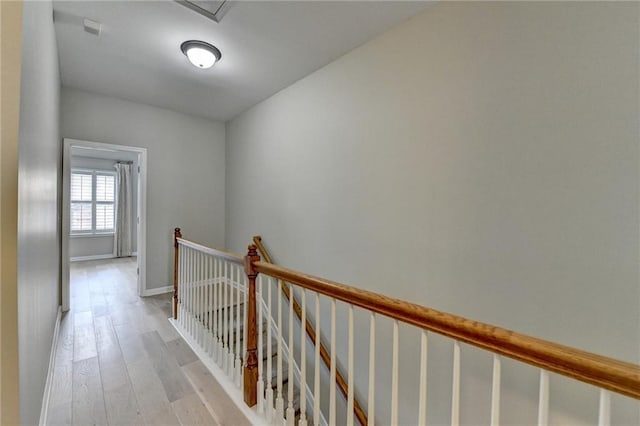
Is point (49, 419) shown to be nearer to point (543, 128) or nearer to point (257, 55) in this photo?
point (257, 55)

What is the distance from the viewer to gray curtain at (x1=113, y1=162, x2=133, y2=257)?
6289 millimetres

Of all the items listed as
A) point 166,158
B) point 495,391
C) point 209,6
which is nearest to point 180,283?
point 166,158

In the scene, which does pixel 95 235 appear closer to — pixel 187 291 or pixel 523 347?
pixel 187 291

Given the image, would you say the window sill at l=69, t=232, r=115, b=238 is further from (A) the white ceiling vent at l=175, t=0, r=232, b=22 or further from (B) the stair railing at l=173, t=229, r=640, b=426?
(A) the white ceiling vent at l=175, t=0, r=232, b=22

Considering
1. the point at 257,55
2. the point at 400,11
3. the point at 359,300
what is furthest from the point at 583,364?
the point at 257,55

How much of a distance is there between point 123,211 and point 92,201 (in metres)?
0.73

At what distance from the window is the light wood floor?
4086 mm

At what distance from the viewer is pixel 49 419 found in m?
1.54

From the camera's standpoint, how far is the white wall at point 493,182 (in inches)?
47.1

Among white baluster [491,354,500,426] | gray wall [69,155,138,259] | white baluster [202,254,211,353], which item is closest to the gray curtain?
gray wall [69,155,138,259]

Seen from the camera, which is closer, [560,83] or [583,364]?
[583,364]

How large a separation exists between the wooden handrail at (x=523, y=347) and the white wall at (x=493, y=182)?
0.93 meters

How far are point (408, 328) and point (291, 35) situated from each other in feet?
8.18

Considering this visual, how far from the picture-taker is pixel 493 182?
155cm
